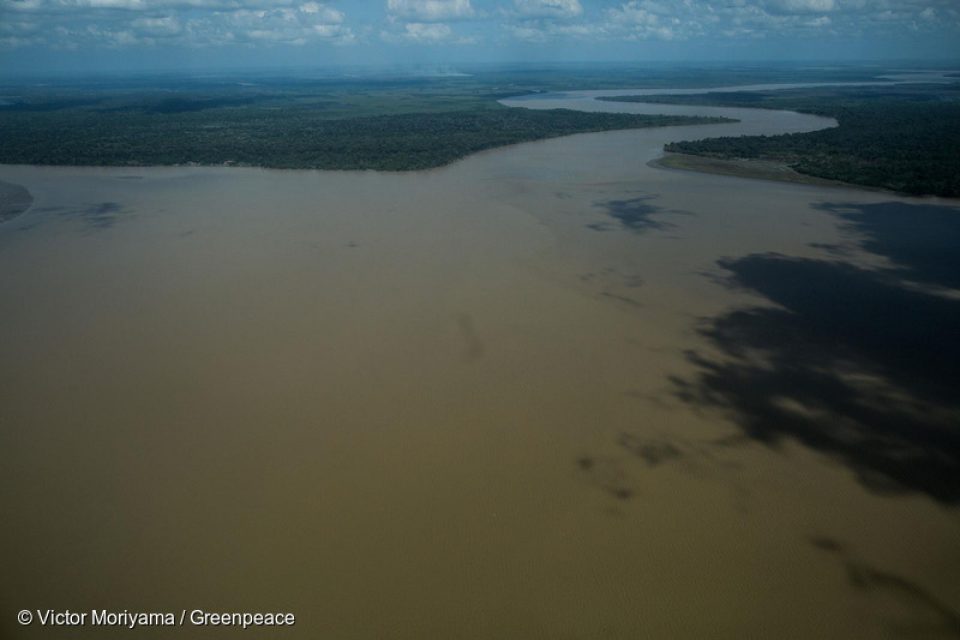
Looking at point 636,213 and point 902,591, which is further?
point 636,213

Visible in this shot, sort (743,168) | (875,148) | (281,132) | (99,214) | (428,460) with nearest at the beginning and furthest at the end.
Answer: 1. (428,460)
2. (99,214)
3. (743,168)
4. (875,148)
5. (281,132)

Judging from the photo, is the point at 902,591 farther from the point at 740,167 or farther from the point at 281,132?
the point at 281,132

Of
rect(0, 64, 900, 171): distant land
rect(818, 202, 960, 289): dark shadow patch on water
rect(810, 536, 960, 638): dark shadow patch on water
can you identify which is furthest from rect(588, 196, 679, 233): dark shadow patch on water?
rect(810, 536, 960, 638): dark shadow patch on water

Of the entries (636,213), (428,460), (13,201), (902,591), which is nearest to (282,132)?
(13,201)

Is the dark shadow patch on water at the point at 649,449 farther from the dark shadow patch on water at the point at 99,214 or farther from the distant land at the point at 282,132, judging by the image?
the distant land at the point at 282,132

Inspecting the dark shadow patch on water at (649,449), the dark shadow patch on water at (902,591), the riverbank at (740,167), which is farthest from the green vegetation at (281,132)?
the dark shadow patch on water at (902,591)

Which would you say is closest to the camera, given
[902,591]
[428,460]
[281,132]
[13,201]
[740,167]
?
[902,591]

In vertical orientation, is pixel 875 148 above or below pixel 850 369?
above
